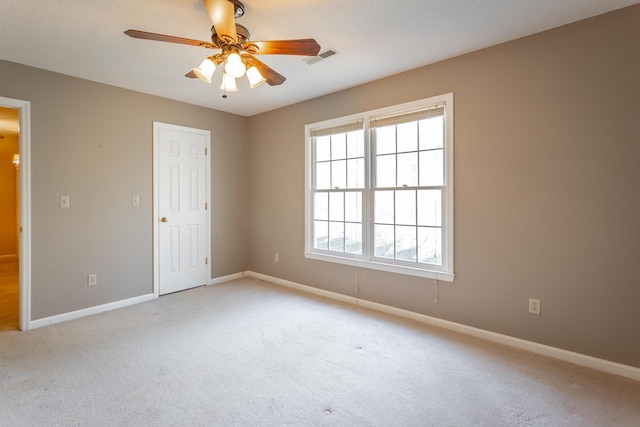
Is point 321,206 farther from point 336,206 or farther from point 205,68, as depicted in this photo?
point 205,68

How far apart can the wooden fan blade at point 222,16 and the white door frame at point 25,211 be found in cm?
246

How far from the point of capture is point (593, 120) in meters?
2.35

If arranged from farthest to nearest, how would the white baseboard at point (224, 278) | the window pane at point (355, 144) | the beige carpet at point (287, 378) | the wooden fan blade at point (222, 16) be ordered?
the white baseboard at point (224, 278) < the window pane at point (355, 144) < the beige carpet at point (287, 378) < the wooden fan blade at point (222, 16)

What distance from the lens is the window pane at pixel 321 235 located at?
418 cm

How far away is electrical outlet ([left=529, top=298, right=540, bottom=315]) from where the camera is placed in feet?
8.56

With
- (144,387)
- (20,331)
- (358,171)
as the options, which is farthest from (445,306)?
(20,331)

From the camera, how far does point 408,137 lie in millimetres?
3338

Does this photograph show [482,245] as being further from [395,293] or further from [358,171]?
[358,171]

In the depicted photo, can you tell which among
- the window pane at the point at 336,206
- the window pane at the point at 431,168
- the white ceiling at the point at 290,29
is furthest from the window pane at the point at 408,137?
Answer: the window pane at the point at 336,206

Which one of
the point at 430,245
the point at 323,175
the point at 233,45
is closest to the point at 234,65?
the point at 233,45

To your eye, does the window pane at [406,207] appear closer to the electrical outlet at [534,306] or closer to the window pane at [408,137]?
the window pane at [408,137]

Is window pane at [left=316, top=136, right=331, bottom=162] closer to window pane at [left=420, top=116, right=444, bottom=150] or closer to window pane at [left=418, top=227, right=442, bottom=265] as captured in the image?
window pane at [left=420, top=116, right=444, bottom=150]

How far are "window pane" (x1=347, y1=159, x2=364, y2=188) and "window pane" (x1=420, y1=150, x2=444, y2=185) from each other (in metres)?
0.73

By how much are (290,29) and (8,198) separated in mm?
7344
